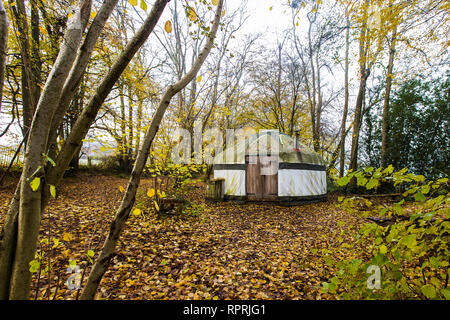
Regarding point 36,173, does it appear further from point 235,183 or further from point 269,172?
point 269,172

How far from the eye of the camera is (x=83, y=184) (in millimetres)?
7367

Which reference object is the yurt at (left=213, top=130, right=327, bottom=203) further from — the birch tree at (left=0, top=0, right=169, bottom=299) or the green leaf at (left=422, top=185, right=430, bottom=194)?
the birch tree at (left=0, top=0, right=169, bottom=299)

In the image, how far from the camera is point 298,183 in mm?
6828

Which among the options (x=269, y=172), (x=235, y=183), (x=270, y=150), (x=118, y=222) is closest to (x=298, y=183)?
(x=269, y=172)

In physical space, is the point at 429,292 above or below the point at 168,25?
below

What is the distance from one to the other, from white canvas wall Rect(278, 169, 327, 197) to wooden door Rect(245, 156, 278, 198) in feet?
0.89

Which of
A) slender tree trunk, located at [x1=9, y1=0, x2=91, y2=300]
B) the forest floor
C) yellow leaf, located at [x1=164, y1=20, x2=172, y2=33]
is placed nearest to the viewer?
slender tree trunk, located at [x1=9, y1=0, x2=91, y2=300]

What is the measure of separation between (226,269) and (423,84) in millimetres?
10516

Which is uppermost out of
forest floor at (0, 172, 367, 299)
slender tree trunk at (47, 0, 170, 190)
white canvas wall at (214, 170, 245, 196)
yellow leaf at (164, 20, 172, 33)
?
yellow leaf at (164, 20, 172, 33)

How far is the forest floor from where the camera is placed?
7.17ft

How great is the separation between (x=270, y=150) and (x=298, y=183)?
1.52m

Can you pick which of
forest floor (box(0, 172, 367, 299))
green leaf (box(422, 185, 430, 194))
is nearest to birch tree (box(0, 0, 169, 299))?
forest floor (box(0, 172, 367, 299))

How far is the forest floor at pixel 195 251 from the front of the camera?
7.17 feet

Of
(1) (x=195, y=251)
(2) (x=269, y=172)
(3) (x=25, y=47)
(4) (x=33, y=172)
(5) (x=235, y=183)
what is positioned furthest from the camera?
(2) (x=269, y=172)
